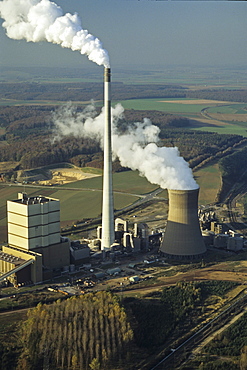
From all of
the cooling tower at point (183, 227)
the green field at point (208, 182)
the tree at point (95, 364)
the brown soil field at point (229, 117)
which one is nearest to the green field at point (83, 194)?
the green field at point (208, 182)

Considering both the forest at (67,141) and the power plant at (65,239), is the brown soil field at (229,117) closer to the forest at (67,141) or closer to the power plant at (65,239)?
the forest at (67,141)

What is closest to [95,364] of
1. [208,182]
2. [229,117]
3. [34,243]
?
[34,243]

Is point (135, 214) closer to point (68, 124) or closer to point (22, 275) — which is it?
point (22, 275)

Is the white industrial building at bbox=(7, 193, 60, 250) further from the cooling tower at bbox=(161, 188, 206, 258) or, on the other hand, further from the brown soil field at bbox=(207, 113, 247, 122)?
the brown soil field at bbox=(207, 113, 247, 122)

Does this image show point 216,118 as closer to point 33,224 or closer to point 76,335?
point 33,224

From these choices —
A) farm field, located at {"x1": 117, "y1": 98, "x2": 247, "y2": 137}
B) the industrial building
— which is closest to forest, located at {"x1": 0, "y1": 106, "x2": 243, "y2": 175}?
farm field, located at {"x1": 117, "y1": 98, "x2": 247, "y2": 137}

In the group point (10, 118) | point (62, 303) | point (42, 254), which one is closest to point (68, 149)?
point (10, 118)
